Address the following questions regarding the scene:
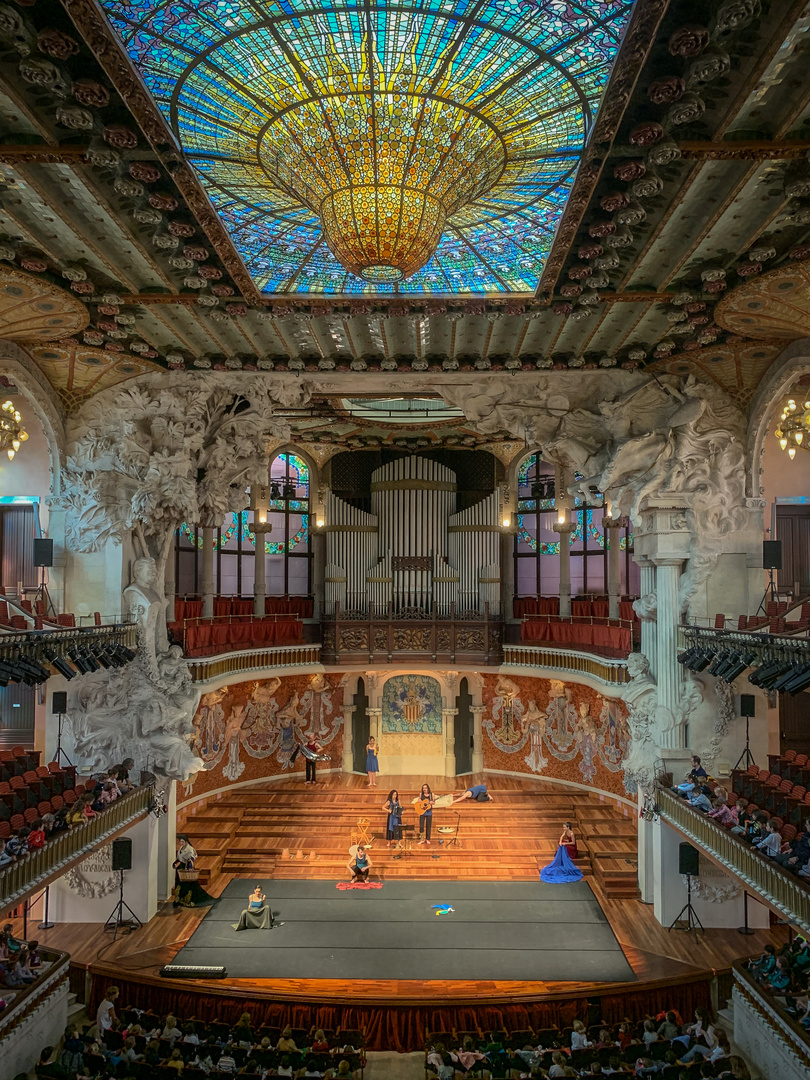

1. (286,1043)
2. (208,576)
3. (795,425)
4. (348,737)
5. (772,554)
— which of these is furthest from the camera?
(348,737)

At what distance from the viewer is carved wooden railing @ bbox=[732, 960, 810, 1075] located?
1025 centimetres

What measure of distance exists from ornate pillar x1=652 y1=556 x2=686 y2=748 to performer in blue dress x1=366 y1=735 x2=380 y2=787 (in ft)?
32.4

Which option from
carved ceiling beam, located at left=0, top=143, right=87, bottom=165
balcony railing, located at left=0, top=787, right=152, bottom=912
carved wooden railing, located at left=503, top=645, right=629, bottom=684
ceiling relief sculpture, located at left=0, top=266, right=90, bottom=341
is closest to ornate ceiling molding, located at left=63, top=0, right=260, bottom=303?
carved ceiling beam, located at left=0, top=143, right=87, bottom=165

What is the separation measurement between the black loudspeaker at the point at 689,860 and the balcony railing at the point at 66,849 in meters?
10.4

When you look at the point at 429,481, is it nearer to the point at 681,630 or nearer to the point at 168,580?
the point at 168,580

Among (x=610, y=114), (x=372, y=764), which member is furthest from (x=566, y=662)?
(x=610, y=114)

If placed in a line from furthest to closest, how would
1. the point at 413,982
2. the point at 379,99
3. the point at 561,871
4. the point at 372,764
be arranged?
1. the point at 372,764
2. the point at 561,871
3. the point at 413,982
4. the point at 379,99

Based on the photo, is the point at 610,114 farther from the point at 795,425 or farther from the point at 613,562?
the point at 613,562

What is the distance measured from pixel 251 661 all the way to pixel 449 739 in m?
7.11

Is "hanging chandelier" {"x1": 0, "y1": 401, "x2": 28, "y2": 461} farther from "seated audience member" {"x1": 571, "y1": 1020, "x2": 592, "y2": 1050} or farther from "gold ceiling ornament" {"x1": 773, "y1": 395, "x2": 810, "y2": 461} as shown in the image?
"gold ceiling ornament" {"x1": 773, "y1": 395, "x2": 810, "y2": 461}

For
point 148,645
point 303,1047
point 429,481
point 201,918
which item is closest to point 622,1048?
point 303,1047

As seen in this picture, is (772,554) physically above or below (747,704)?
above

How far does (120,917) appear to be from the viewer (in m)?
15.7

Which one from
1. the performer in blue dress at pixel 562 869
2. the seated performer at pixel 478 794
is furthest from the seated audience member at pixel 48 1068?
the seated performer at pixel 478 794
